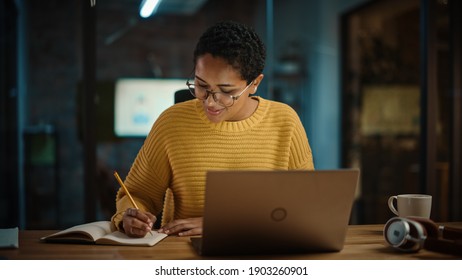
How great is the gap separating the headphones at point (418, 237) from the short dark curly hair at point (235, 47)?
59cm

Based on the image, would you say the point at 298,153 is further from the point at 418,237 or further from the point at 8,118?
the point at 8,118

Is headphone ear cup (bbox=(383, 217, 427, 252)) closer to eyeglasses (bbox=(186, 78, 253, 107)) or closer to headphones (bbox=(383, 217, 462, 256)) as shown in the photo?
headphones (bbox=(383, 217, 462, 256))

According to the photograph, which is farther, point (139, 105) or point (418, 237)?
point (139, 105)

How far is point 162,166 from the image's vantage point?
1.65 m

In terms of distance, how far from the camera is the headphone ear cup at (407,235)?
1.13m

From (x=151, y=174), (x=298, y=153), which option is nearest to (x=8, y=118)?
(x=151, y=174)

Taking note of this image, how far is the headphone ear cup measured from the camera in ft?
3.71

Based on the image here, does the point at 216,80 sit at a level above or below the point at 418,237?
above

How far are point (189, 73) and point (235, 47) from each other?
2.27 m

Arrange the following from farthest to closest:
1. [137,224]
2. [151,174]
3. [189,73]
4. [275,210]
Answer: [189,73], [151,174], [137,224], [275,210]

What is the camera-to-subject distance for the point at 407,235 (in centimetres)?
114

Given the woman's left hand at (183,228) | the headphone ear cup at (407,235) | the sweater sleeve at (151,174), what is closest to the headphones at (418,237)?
the headphone ear cup at (407,235)

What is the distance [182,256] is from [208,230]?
109 mm
